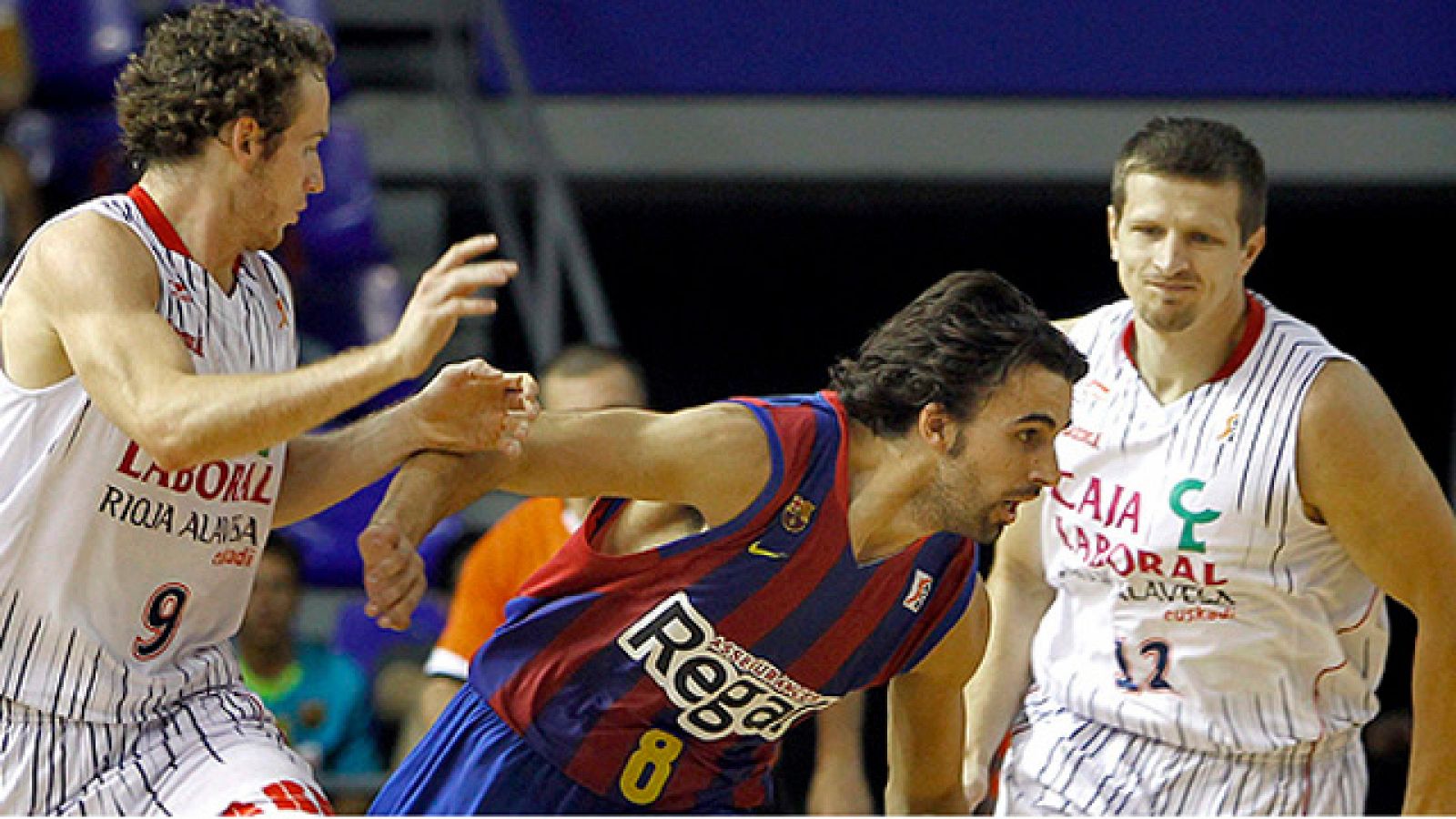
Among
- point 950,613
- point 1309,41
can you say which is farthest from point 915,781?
point 1309,41

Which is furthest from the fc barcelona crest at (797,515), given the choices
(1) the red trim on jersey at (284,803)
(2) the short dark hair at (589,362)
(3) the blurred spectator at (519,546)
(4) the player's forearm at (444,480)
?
(2) the short dark hair at (589,362)

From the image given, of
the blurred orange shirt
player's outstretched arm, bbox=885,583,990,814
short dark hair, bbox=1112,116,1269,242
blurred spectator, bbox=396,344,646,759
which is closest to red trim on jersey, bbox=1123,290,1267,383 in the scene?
short dark hair, bbox=1112,116,1269,242

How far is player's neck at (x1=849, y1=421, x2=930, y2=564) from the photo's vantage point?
11.4 feet

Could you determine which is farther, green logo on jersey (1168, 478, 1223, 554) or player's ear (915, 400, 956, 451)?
green logo on jersey (1168, 478, 1223, 554)

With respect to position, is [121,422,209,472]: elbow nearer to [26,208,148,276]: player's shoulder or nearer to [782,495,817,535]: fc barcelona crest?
[26,208,148,276]: player's shoulder

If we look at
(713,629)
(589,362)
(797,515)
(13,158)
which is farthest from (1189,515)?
(13,158)

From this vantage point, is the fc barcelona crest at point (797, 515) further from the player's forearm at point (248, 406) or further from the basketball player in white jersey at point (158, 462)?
the player's forearm at point (248, 406)

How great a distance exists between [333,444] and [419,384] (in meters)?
3.91

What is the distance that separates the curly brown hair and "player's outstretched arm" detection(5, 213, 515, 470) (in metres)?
0.27

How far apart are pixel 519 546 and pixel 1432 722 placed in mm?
2258

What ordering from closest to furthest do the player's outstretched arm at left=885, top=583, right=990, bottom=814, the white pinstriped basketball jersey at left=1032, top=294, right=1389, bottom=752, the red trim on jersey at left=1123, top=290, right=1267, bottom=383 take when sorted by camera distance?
the player's outstretched arm at left=885, top=583, right=990, bottom=814 < the white pinstriped basketball jersey at left=1032, top=294, right=1389, bottom=752 < the red trim on jersey at left=1123, top=290, right=1267, bottom=383

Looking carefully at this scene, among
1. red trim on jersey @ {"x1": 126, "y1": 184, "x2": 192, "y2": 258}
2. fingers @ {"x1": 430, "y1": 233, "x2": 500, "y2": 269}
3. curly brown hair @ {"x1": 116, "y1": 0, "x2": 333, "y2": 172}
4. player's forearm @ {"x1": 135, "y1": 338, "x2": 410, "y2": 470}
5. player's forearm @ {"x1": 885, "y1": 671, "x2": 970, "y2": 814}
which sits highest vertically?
curly brown hair @ {"x1": 116, "y1": 0, "x2": 333, "y2": 172}

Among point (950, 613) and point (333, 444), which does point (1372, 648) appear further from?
point (333, 444)

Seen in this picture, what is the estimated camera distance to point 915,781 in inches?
149
